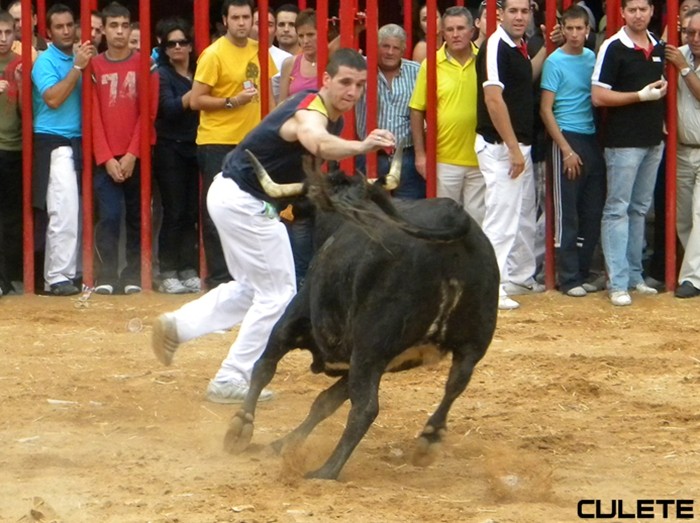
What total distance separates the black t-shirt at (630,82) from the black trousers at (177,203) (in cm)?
287

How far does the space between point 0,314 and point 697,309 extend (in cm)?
459

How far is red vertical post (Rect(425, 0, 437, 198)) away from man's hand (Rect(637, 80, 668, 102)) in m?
1.40

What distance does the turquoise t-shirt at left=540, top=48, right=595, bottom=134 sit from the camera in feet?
32.5

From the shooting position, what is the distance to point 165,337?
7.02 m

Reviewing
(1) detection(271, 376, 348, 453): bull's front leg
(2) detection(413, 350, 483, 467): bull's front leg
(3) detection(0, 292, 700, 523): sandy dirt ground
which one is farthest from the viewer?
(1) detection(271, 376, 348, 453): bull's front leg

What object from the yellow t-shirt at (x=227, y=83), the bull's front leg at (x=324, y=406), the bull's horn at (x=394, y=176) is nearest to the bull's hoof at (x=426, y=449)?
the bull's front leg at (x=324, y=406)

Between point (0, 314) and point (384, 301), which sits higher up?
point (384, 301)

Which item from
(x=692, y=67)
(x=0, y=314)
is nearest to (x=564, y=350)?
(x=692, y=67)

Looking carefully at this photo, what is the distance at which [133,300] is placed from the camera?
10.0m

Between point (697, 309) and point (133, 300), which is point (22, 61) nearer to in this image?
point (133, 300)

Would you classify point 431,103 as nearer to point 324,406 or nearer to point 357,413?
point 324,406

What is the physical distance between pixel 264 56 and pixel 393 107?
3.15 feet

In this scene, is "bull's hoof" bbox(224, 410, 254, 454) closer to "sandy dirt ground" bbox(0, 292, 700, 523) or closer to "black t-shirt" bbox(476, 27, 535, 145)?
"sandy dirt ground" bbox(0, 292, 700, 523)

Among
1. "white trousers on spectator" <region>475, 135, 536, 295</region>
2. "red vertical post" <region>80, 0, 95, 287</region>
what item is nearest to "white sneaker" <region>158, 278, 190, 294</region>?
"red vertical post" <region>80, 0, 95, 287</region>
